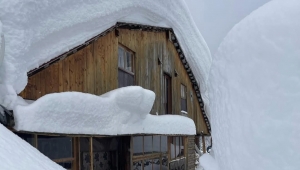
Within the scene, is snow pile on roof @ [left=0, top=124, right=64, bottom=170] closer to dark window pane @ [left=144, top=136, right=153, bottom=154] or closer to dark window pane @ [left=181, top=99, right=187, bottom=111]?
dark window pane @ [left=144, top=136, right=153, bottom=154]

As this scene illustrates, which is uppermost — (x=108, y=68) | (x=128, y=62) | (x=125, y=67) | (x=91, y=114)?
(x=128, y=62)

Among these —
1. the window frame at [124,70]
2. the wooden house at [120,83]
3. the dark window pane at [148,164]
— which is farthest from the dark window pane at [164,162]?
the window frame at [124,70]

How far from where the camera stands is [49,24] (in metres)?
5.44

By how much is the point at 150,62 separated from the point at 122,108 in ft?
11.3

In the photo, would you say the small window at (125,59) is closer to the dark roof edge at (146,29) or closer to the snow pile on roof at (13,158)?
the dark roof edge at (146,29)

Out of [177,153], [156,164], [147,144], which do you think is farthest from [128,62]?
[177,153]

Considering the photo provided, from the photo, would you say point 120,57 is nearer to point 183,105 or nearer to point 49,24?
point 49,24

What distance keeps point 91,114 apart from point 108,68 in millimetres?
1881

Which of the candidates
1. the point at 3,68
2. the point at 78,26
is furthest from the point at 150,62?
the point at 3,68

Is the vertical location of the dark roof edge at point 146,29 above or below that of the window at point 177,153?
above

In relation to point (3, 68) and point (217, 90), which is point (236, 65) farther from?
point (3, 68)

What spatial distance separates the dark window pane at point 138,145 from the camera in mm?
8041

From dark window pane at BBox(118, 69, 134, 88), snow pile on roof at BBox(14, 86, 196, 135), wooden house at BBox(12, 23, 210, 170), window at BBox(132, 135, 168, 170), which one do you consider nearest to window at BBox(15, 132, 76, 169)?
wooden house at BBox(12, 23, 210, 170)

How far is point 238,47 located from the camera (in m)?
1.65
